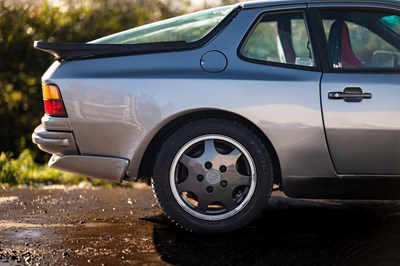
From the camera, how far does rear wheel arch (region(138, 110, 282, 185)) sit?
216 inches

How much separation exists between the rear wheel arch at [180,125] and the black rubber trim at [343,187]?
0.49 feet

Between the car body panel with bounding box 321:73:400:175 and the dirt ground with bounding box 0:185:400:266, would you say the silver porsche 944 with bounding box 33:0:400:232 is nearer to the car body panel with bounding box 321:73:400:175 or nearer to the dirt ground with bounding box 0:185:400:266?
the car body panel with bounding box 321:73:400:175

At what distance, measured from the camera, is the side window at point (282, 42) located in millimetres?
5547

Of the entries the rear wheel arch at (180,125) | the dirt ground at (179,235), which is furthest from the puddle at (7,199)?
the rear wheel arch at (180,125)

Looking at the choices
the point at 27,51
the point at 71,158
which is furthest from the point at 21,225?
the point at 27,51

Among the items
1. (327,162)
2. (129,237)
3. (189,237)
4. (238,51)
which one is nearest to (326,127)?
(327,162)

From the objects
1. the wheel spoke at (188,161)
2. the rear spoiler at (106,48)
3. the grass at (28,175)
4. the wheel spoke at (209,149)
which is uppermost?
the rear spoiler at (106,48)

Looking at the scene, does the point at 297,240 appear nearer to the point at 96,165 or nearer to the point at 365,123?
the point at 365,123

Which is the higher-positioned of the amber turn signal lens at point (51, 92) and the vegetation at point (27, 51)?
the amber turn signal lens at point (51, 92)

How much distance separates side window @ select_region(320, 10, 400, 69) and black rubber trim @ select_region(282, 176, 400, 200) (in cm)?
78

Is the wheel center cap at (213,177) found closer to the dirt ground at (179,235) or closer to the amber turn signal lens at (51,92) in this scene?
the dirt ground at (179,235)

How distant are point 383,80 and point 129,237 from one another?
6.55ft

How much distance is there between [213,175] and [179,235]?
47cm

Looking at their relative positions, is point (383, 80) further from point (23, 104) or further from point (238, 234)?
point (23, 104)
